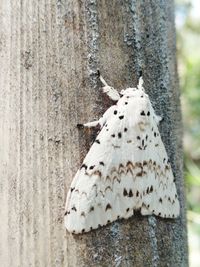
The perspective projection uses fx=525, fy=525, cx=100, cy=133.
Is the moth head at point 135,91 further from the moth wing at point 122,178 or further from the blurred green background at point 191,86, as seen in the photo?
the blurred green background at point 191,86

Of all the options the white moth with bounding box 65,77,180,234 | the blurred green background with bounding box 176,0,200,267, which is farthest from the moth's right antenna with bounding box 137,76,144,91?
the blurred green background with bounding box 176,0,200,267

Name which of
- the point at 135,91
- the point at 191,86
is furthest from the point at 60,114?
the point at 191,86

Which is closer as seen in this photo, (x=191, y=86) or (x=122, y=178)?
(x=122, y=178)

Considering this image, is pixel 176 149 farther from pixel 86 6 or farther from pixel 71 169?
pixel 86 6

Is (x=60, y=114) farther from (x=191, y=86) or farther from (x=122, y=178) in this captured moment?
(x=191, y=86)

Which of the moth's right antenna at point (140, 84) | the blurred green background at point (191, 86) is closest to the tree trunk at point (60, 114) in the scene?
the moth's right antenna at point (140, 84)

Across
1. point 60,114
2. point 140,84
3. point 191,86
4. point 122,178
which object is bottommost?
point 122,178
